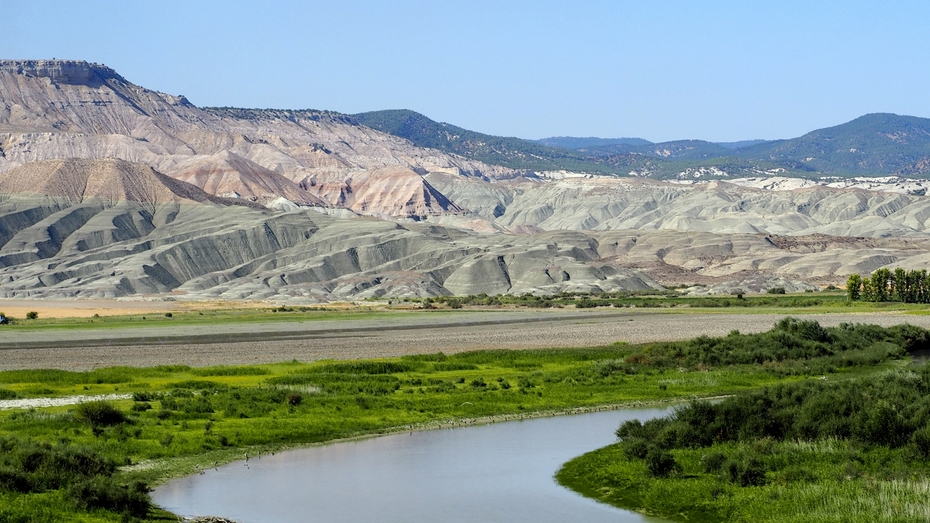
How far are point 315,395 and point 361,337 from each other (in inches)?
1417

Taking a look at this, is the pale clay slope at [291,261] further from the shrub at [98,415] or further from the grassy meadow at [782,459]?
the grassy meadow at [782,459]

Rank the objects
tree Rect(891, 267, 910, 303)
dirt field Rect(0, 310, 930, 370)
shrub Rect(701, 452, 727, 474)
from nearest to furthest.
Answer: shrub Rect(701, 452, 727, 474), dirt field Rect(0, 310, 930, 370), tree Rect(891, 267, 910, 303)

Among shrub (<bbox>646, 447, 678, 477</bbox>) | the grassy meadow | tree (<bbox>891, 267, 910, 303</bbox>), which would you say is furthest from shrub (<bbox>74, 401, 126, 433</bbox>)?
tree (<bbox>891, 267, 910, 303</bbox>)

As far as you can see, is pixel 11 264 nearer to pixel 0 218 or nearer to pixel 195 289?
pixel 0 218

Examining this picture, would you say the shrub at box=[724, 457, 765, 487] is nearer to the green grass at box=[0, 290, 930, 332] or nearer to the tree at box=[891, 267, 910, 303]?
the green grass at box=[0, 290, 930, 332]

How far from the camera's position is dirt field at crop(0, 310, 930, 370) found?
2522 inches

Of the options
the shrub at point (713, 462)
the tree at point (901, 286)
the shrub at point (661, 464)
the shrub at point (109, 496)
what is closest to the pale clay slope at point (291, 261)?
the tree at point (901, 286)

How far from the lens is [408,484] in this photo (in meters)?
28.9

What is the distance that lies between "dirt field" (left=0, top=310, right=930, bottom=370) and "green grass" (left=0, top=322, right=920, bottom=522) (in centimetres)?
738

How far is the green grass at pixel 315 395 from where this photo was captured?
102ft

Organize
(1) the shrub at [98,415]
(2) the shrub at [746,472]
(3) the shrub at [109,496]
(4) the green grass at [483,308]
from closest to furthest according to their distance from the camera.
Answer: (3) the shrub at [109,496] → (2) the shrub at [746,472] → (1) the shrub at [98,415] → (4) the green grass at [483,308]

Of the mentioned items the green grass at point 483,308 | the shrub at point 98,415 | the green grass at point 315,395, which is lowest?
the green grass at point 483,308

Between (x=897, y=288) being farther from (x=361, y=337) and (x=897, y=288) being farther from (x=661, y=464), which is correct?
(x=661, y=464)

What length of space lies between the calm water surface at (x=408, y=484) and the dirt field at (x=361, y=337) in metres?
27.9
